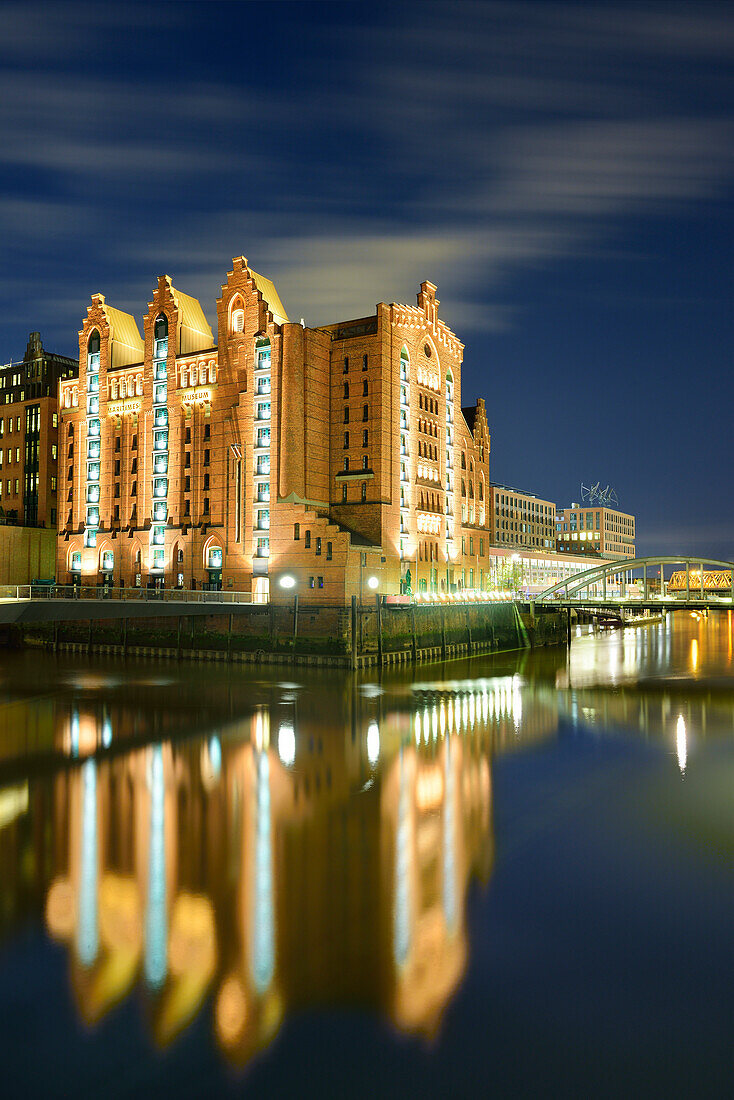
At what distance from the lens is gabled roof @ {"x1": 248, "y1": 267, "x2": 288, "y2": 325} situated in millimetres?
67806

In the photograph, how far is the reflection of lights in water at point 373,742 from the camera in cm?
3017

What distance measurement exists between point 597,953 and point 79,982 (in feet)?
29.8

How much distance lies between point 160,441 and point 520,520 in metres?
101

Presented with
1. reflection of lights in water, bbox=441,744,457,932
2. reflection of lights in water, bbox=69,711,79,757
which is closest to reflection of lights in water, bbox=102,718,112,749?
reflection of lights in water, bbox=69,711,79,757

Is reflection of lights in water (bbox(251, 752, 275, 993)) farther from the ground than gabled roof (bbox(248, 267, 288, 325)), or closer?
closer

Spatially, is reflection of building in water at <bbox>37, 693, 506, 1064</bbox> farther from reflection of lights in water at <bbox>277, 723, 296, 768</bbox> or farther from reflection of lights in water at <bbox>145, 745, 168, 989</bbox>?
reflection of lights in water at <bbox>277, 723, 296, 768</bbox>

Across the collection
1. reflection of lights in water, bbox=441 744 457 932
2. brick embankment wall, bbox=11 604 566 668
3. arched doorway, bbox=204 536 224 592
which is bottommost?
reflection of lights in water, bbox=441 744 457 932

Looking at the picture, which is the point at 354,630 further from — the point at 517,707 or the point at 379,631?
the point at 517,707

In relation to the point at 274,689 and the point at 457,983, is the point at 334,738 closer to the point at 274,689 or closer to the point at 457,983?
the point at 274,689

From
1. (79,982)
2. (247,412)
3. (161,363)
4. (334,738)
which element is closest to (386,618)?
(247,412)

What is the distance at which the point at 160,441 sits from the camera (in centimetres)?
7262

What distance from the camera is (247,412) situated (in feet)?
216

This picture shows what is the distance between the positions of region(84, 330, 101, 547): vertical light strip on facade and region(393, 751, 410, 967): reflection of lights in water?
195 feet

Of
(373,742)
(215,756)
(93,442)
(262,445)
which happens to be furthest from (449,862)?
(93,442)
